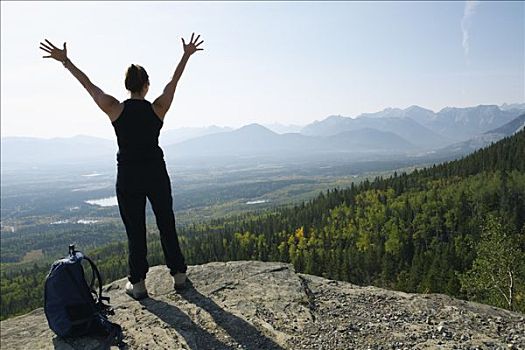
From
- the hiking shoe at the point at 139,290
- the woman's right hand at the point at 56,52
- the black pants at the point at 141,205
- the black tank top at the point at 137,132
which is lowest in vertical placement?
the hiking shoe at the point at 139,290

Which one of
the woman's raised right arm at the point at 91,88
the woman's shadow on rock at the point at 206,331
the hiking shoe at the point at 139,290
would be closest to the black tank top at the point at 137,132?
the woman's raised right arm at the point at 91,88

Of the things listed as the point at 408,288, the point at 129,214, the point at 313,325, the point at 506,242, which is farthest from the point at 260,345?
the point at 408,288

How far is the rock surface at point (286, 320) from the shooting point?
196 inches

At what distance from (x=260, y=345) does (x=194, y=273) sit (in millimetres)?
3096

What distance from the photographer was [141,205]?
593cm

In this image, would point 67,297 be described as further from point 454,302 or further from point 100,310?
point 454,302

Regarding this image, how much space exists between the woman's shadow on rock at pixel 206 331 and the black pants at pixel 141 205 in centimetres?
74

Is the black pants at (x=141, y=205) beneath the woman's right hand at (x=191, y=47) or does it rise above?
beneath

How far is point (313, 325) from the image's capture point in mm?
5445

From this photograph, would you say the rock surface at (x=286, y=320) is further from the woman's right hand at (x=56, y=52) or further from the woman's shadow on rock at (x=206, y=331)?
the woman's right hand at (x=56, y=52)

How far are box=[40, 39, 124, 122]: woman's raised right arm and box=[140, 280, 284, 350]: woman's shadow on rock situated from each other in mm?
3060

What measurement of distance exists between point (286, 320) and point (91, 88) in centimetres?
448

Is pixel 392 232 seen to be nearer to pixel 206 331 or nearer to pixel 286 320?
pixel 286 320

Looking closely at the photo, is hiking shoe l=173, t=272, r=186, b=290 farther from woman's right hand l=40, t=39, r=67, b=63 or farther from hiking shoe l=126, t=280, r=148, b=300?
woman's right hand l=40, t=39, r=67, b=63
